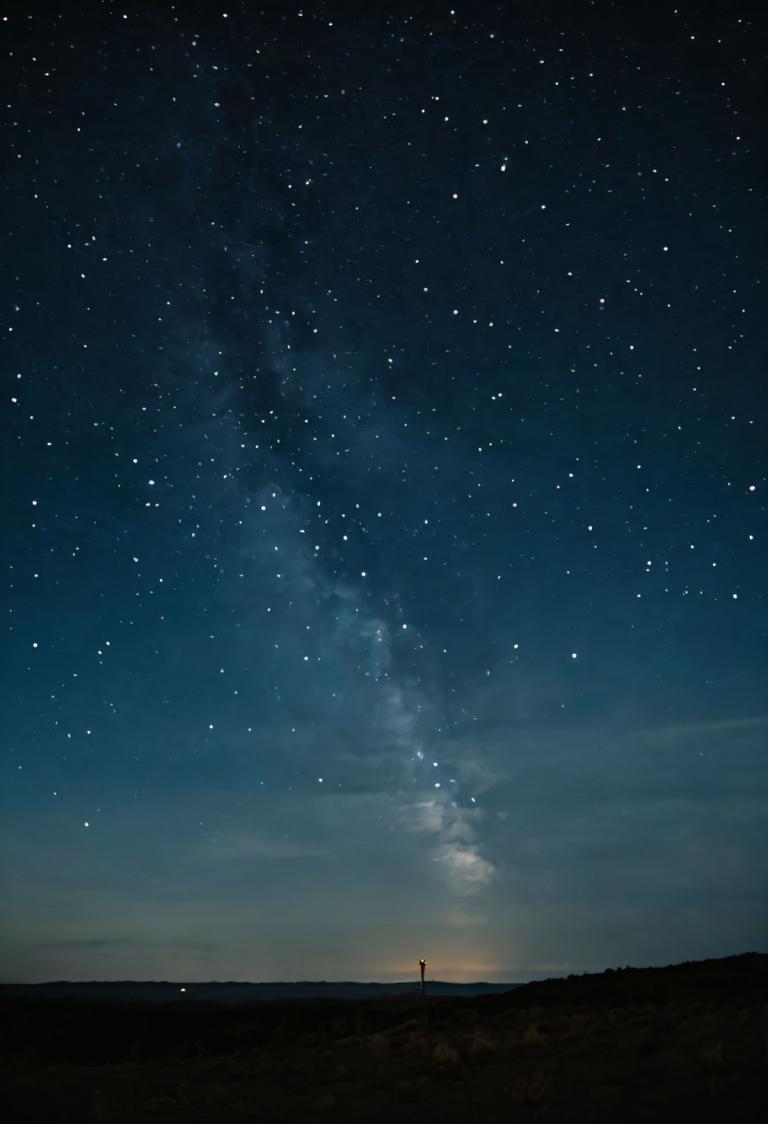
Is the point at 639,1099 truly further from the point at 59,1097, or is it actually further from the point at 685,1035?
the point at 59,1097

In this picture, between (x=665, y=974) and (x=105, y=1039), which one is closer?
(x=665, y=974)

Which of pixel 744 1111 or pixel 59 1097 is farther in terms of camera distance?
pixel 59 1097

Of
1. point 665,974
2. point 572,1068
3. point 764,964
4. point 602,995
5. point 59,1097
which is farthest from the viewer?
point 665,974

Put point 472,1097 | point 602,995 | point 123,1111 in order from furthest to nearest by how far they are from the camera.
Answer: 1. point 602,995
2. point 123,1111
3. point 472,1097

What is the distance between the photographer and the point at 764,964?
17.3 meters

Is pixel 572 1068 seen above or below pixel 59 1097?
above

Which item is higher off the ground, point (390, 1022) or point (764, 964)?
point (764, 964)

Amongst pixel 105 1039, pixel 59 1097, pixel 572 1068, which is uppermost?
pixel 572 1068

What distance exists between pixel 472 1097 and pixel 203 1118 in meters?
2.26

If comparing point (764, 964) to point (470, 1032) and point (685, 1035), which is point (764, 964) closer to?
point (470, 1032)

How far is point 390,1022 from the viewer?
58.0 ft

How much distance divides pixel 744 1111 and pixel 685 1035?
3.02 metres

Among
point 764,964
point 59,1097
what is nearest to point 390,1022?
point 764,964

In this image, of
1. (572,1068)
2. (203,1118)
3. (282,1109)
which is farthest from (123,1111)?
(572,1068)
